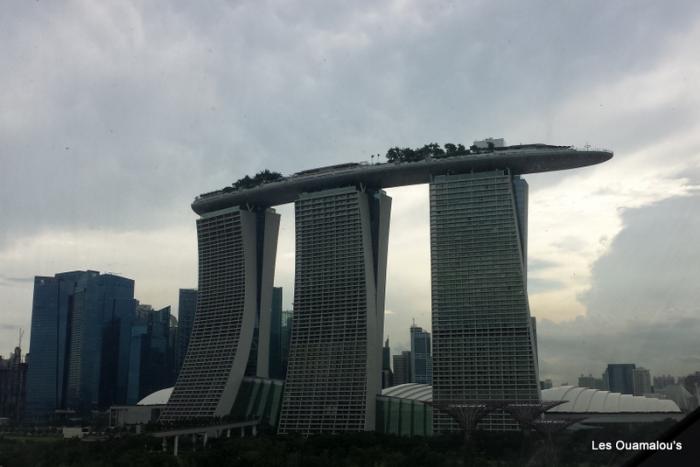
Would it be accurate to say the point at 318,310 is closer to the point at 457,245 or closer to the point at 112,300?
the point at 457,245

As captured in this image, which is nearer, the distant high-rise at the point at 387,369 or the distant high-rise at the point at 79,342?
the distant high-rise at the point at 79,342

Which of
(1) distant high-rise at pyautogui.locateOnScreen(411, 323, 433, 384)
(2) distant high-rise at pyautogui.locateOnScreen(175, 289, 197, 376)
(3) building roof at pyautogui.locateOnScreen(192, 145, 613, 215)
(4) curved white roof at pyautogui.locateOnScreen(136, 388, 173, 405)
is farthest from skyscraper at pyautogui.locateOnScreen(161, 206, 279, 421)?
(2) distant high-rise at pyautogui.locateOnScreen(175, 289, 197, 376)

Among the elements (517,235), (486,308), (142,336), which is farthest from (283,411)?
(142,336)

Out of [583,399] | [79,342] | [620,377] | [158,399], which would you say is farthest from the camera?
[158,399]

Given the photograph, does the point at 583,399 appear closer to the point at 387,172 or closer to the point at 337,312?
the point at 337,312

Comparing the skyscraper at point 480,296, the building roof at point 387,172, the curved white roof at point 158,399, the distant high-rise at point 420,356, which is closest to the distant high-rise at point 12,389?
the curved white roof at point 158,399

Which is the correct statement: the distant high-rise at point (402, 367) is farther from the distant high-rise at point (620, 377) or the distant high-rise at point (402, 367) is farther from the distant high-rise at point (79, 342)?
the distant high-rise at point (620, 377)

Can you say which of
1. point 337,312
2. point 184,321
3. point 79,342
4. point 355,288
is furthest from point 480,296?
point 184,321
